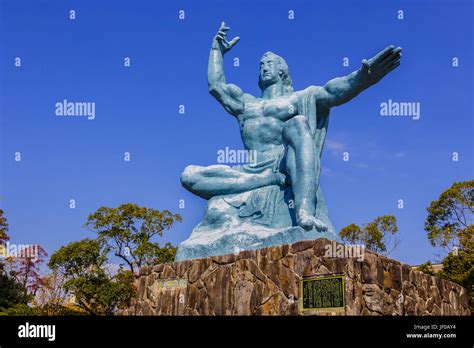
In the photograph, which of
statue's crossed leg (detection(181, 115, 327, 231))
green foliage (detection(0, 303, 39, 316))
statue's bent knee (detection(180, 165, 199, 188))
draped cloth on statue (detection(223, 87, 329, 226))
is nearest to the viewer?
statue's crossed leg (detection(181, 115, 327, 231))

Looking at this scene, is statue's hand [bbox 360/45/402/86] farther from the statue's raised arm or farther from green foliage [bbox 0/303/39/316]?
green foliage [bbox 0/303/39/316]

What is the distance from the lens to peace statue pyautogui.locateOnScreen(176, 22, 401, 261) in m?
7.48

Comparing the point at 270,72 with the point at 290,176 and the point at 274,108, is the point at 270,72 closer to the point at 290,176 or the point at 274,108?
the point at 274,108

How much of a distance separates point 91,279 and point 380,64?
14.2 metres

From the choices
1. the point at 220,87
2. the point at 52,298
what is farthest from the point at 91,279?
the point at 220,87

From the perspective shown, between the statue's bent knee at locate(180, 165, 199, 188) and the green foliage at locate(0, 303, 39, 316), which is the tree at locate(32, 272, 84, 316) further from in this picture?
the statue's bent knee at locate(180, 165, 199, 188)

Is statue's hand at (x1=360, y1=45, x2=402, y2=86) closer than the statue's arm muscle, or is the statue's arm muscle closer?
statue's hand at (x1=360, y1=45, x2=402, y2=86)

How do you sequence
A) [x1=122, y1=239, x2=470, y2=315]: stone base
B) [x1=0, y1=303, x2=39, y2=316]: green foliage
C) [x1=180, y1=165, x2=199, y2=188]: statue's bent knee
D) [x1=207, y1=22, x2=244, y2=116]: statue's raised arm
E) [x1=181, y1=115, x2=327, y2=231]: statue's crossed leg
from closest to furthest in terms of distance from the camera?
[x1=122, y1=239, x2=470, y2=315]: stone base < [x1=181, y1=115, x2=327, y2=231]: statue's crossed leg < [x1=180, y1=165, x2=199, y2=188]: statue's bent knee < [x1=207, y1=22, x2=244, y2=116]: statue's raised arm < [x1=0, y1=303, x2=39, y2=316]: green foliage

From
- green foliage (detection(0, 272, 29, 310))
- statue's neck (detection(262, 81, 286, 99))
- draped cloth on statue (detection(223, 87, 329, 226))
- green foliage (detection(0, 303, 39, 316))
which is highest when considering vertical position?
statue's neck (detection(262, 81, 286, 99))

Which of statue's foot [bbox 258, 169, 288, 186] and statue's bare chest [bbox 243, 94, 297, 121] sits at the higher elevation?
statue's bare chest [bbox 243, 94, 297, 121]

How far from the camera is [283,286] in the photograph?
22.1ft

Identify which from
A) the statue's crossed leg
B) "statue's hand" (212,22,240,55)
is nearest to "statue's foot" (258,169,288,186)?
the statue's crossed leg

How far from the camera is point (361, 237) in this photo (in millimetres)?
23234
